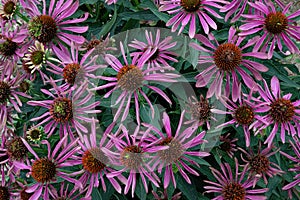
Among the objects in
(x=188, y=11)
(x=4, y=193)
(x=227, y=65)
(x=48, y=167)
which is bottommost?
(x=4, y=193)

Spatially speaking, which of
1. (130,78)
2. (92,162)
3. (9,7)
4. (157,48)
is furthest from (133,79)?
(9,7)

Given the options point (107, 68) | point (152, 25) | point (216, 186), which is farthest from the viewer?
point (152, 25)

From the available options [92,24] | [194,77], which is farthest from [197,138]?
[92,24]

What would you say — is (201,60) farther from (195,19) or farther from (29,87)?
(29,87)

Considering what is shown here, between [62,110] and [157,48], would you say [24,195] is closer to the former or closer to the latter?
[62,110]

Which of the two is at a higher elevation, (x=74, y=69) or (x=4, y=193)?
(x=74, y=69)

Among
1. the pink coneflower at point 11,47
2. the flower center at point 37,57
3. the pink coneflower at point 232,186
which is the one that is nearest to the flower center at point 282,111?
the pink coneflower at point 232,186
